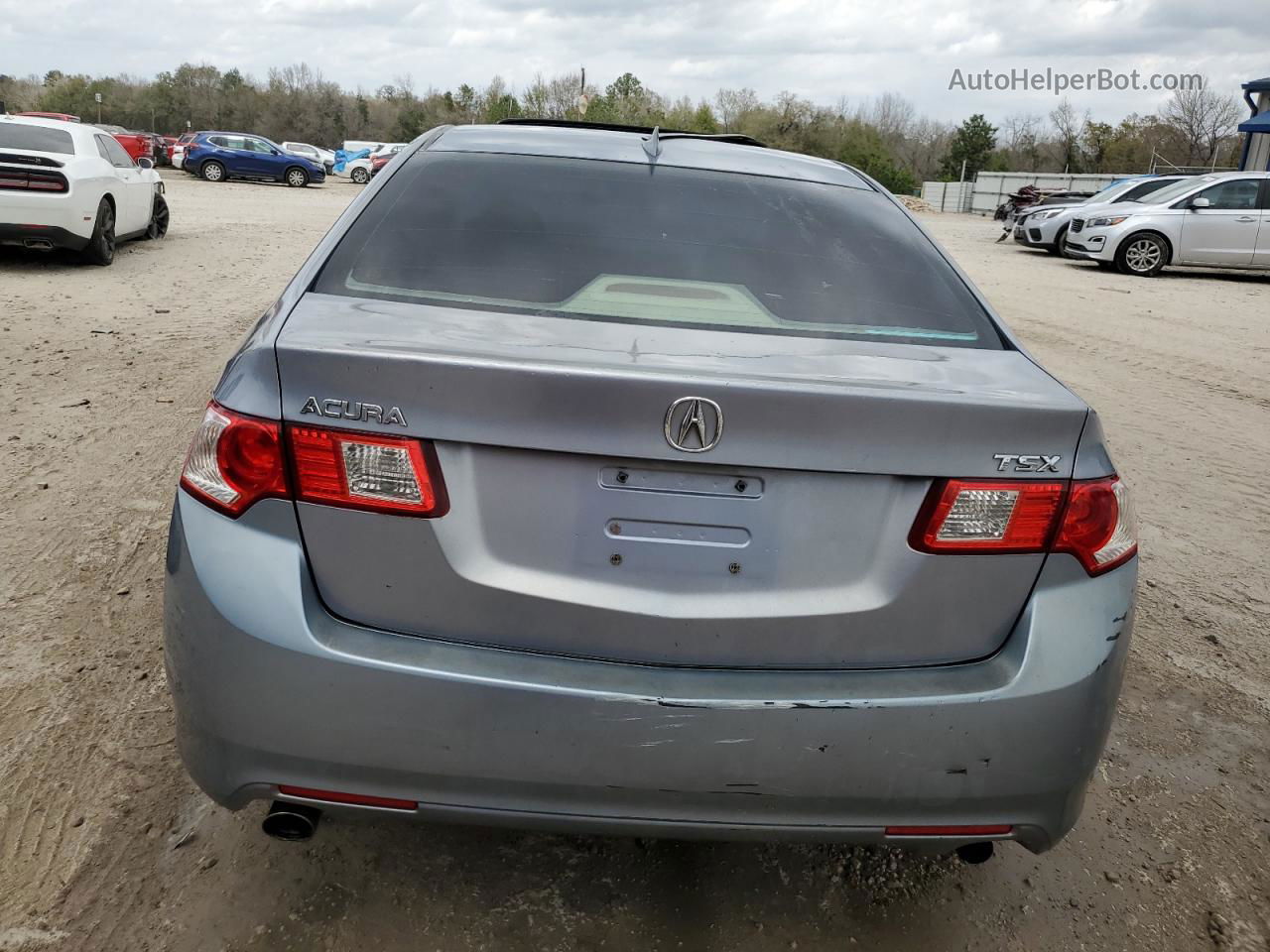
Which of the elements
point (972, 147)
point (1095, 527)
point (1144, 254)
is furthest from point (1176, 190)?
point (972, 147)

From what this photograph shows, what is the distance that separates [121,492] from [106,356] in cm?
328

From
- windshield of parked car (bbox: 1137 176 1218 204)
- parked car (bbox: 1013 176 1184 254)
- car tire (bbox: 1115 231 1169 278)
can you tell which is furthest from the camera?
parked car (bbox: 1013 176 1184 254)

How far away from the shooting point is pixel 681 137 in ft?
11.5

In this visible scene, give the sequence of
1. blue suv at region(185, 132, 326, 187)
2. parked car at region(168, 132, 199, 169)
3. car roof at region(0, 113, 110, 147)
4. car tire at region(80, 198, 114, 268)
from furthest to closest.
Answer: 1. parked car at region(168, 132, 199, 169)
2. blue suv at region(185, 132, 326, 187)
3. car tire at region(80, 198, 114, 268)
4. car roof at region(0, 113, 110, 147)

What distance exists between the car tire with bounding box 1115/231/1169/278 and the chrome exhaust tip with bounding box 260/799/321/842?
A: 1811cm

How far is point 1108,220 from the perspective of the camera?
1769 cm

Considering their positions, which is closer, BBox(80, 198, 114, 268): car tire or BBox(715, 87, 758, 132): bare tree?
BBox(80, 198, 114, 268): car tire

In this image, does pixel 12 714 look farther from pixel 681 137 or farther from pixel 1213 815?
pixel 1213 815

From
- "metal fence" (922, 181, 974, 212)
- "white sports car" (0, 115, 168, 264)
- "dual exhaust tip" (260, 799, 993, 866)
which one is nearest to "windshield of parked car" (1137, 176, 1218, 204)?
"white sports car" (0, 115, 168, 264)

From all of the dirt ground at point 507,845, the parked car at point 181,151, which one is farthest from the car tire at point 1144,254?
the parked car at point 181,151

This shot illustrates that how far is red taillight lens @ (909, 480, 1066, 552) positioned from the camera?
1.85 m

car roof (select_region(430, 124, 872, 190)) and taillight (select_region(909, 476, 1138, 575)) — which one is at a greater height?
car roof (select_region(430, 124, 872, 190))

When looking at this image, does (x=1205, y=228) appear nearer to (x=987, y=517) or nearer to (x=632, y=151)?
(x=632, y=151)

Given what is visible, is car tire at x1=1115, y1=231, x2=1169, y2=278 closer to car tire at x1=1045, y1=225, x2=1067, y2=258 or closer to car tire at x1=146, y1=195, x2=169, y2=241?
car tire at x1=1045, y1=225, x2=1067, y2=258
